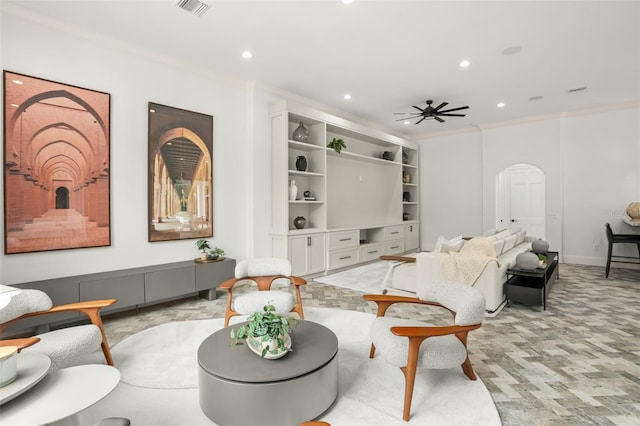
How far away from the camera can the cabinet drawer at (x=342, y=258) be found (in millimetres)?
5922

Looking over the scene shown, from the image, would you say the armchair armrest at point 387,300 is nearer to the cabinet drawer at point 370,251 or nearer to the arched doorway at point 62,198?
the arched doorway at point 62,198

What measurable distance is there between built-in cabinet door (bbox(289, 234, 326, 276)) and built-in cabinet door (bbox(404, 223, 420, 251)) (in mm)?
3028

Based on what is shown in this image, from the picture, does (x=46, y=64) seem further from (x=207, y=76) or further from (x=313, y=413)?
(x=313, y=413)

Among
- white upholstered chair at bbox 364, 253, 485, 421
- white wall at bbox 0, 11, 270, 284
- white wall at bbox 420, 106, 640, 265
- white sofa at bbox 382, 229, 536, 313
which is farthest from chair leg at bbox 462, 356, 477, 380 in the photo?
white wall at bbox 420, 106, 640, 265

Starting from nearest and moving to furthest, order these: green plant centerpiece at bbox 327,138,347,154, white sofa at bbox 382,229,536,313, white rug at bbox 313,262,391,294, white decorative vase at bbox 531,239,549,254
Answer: white sofa at bbox 382,229,536,313 < white decorative vase at bbox 531,239,549,254 < white rug at bbox 313,262,391,294 < green plant centerpiece at bbox 327,138,347,154

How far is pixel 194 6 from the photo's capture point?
10.4 feet

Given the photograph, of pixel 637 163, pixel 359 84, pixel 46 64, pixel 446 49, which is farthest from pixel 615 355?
pixel 46 64

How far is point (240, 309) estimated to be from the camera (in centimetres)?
296

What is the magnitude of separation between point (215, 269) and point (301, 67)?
9.68ft

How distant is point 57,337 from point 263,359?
1381 mm

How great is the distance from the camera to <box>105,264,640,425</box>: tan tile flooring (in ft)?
6.61

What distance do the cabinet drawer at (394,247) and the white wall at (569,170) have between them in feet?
5.18

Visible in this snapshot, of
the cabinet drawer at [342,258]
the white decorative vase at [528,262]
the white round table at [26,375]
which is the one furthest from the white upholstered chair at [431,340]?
the cabinet drawer at [342,258]

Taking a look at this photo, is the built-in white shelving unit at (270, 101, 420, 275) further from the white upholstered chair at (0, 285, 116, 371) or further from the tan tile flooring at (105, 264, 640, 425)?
the white upholstered chair at (0, 285, 116, 371)
